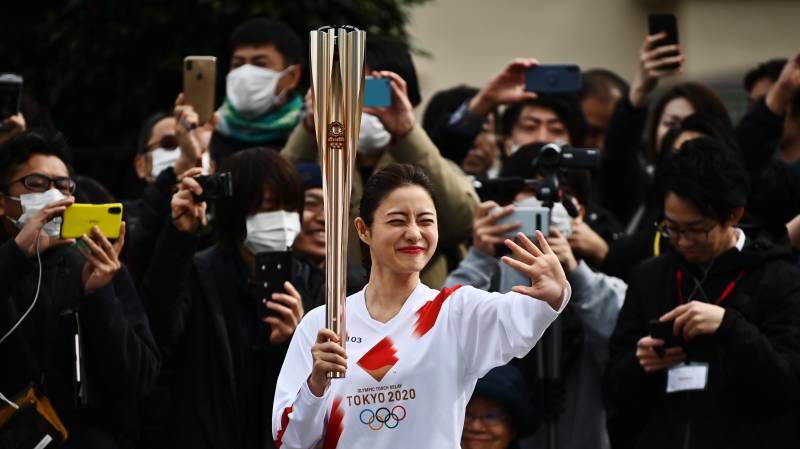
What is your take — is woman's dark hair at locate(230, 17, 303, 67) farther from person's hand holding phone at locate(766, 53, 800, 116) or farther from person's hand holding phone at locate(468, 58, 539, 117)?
person's hand holding phone at locate(766, 53, 800, 116)

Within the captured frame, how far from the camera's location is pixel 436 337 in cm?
472

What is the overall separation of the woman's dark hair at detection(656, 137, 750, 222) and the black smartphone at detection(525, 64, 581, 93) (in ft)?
2.51

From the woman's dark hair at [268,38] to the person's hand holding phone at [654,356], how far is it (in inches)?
93.1

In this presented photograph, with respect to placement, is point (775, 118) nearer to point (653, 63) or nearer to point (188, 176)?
point (653, 63)

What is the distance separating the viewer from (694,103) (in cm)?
709

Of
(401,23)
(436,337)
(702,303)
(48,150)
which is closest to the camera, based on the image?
(436,337)

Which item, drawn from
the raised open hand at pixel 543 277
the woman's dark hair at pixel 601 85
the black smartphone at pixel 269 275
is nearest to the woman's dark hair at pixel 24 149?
the black smartphone at pixel 269 275

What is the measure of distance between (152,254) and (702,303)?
6.47ft

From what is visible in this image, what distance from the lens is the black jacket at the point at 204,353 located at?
5.68 meters

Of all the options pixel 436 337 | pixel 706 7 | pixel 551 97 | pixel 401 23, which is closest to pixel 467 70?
pixel 706 7

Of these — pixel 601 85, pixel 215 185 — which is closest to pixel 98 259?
pixel 215 185

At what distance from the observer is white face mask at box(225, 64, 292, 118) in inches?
Result: 277

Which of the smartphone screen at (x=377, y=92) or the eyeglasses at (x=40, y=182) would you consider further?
the smartphone screen at (x=377, y=92)

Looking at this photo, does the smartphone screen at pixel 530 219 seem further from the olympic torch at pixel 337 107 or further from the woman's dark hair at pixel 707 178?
the olympic torch at pixel 337 107
